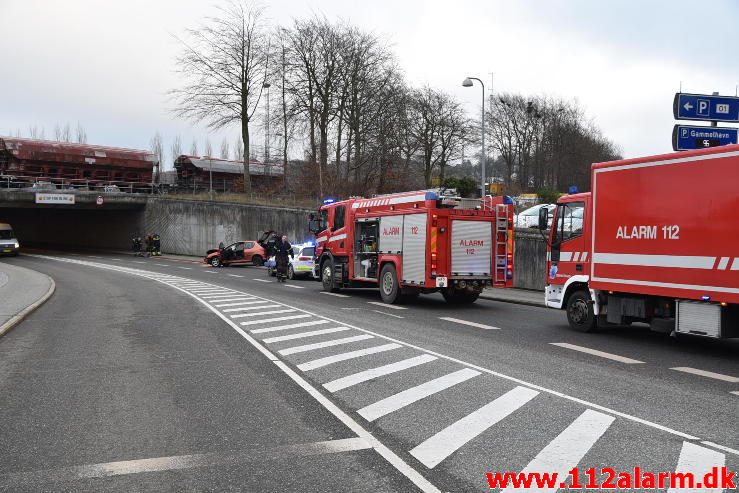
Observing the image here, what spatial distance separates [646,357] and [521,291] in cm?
1232

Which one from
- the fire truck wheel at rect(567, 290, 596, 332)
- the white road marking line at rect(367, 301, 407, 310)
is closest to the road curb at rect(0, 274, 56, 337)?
the white road marking line at rect(367, 301, 407, 310)

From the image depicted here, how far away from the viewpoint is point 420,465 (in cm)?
490

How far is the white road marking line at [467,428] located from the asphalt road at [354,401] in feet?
0.09

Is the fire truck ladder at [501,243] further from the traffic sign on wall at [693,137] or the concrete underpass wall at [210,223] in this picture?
the concrete underpass wall at [210,223]

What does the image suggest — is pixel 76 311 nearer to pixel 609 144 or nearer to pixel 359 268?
pixel 359 268

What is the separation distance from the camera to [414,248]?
55.6 ft

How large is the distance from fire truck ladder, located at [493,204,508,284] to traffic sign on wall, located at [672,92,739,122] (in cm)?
488

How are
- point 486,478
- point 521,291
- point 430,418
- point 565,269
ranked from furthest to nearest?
point 521,291
point 565,269
point 430,418
point 486,478

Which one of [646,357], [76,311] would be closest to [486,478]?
[646,357]

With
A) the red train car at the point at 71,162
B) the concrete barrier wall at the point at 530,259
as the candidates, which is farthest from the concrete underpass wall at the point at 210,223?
the concrete barrier wall at the point at 530,259

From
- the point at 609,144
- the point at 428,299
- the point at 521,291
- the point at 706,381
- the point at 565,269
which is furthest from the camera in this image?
the point at 609,144

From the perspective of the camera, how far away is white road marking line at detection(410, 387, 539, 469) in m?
5.17

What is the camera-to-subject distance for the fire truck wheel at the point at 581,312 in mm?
12421

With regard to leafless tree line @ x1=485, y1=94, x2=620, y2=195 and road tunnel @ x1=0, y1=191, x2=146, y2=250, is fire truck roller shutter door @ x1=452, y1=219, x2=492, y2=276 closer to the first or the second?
road tunnel @ x1=0, y1=191, x2=146, y2=250
